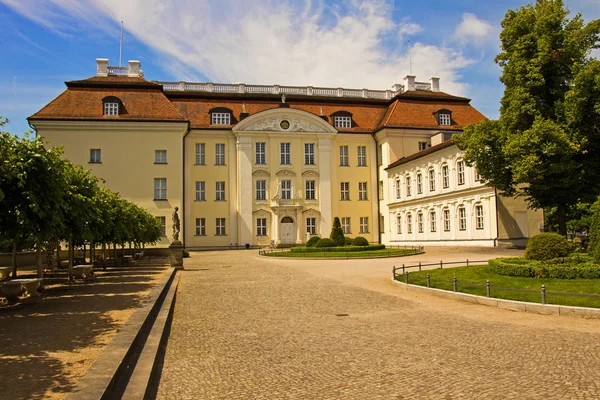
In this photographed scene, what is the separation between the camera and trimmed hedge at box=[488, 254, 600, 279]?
14.6 meters

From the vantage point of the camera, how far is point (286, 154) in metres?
53.2

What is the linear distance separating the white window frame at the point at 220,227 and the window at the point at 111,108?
14223 mm

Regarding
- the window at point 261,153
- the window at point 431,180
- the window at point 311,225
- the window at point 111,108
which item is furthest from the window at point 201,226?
the window at point 431,180

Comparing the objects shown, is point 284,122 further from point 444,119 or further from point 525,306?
point 525,306

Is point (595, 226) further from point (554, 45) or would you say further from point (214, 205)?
point (214, 205)

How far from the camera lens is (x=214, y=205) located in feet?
170

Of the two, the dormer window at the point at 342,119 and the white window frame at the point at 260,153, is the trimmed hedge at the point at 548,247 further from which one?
the dormer window at the point at 342,119

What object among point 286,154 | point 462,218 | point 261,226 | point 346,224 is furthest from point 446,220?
point 261,226

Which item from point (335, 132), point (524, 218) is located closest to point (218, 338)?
point (524, 218)

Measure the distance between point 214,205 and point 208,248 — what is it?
15.0 ft

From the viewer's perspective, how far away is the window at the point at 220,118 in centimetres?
5191

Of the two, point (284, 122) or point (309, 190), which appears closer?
point (284, 122)

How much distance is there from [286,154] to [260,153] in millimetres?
2748

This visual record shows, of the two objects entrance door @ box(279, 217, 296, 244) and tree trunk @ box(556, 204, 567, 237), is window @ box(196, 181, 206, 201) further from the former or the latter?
tree trunk @ box(556, 204, 567, 237)
